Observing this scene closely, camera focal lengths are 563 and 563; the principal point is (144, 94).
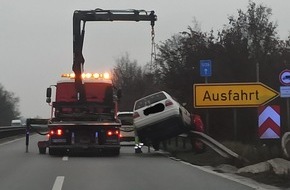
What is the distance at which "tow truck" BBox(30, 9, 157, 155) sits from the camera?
801 inches

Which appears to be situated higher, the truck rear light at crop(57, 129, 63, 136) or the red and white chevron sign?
the red and white chevron sign

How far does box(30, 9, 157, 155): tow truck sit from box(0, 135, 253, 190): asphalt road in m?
1.55

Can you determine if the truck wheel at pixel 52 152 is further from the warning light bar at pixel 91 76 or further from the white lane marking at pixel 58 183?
the white lane marking at pixel 58 183

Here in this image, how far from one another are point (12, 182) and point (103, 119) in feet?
27.1

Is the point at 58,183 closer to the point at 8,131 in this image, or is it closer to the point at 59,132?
the point at 59,132

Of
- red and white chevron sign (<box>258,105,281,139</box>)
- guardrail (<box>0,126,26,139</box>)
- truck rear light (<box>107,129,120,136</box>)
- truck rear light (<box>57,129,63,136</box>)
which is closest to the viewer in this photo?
red and white chevron sign (<box>258,105,281,139</box>)

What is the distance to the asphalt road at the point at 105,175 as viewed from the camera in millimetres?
12195

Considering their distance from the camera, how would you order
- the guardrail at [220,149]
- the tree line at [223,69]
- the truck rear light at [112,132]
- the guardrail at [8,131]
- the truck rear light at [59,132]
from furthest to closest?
the guardrail at [8,131]
the tree line at [223,69]
the truck rear light at [112,132]
the truck rear light at [59,132]
the guardrail at [220,149]

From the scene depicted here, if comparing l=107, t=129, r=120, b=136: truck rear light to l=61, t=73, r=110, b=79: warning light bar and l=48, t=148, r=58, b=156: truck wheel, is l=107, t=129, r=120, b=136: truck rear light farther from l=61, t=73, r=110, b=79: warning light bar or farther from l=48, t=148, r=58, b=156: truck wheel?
l=61, t=73, r=110, b=79: warning light bar

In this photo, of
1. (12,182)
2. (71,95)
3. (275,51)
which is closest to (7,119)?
(275,51)

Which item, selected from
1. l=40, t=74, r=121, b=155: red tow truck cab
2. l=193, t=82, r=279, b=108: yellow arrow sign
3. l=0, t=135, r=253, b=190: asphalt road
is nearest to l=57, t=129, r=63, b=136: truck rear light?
l=40, t=74, r=121, b=155: red tow truck cab

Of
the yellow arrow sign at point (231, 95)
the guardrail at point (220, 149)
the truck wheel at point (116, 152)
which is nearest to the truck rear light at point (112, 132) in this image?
the truck wheel at point (116, 152)

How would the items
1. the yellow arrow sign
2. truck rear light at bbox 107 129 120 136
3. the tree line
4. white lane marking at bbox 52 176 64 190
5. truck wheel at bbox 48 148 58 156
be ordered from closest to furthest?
1. white lane marking at bbox 52 176 64 190
2. the yellow arrow sign
3. truck rear light at bbox 107 129 120 136
4. truck wheel at bbox 48 148 58 156
5. the tree line

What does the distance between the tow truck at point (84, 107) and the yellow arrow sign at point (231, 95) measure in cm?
324
